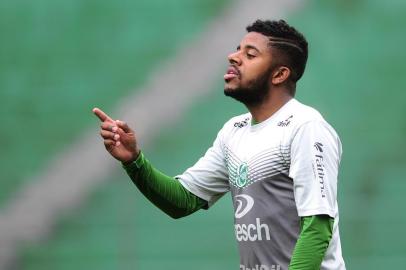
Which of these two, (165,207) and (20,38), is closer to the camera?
(165,207)

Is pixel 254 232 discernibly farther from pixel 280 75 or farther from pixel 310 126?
pixel 280 75

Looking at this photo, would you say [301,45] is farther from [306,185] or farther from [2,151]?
[2,151]

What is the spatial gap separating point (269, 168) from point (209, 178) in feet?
1.73

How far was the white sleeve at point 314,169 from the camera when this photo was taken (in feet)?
11.0

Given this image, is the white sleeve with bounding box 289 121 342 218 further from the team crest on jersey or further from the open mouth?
the open mouth

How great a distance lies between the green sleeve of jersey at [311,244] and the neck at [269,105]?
1.96 ft

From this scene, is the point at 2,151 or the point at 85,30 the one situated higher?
the point at 85,30

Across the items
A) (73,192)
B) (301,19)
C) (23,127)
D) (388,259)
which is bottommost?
(388,259)

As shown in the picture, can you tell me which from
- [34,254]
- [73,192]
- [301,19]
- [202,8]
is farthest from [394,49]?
[34,254]

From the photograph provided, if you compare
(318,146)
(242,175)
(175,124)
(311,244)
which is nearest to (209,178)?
(242,175)

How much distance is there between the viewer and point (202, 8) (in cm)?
593

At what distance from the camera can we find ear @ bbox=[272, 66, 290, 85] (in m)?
3.82

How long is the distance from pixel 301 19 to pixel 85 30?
1.34 meters

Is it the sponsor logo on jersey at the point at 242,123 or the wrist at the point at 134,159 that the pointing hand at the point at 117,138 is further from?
the sponsor logo on jersey at the point at 242,123
